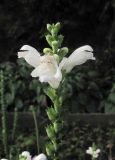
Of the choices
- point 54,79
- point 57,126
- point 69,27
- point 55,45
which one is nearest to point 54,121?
point 57,126

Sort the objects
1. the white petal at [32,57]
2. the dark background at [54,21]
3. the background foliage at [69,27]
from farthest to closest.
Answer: the dark background at [54,21] → the background foliage at [69,27] → the white petal at [32,57]

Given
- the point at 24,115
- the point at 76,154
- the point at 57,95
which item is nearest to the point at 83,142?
the point at 76,154

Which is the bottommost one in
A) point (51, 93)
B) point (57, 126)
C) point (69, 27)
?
point (57, 126)

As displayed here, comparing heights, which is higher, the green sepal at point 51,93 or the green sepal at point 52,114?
the green sepal at point 51,93

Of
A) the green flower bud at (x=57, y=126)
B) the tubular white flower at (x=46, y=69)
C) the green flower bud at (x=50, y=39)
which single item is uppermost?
the green flower bud at (x=50, y=39)

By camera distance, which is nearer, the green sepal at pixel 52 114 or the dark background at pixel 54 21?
the green sepal at pixel 52 114

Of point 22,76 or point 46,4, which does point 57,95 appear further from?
point 46,4

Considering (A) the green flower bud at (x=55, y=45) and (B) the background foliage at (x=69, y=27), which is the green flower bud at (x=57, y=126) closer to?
(A) the green flower bud at (x=55, y=45)

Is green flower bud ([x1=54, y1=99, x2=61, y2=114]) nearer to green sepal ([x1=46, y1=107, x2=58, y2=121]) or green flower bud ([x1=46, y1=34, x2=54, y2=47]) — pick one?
green sepal ([x1=46, y1=107, x2=58, y2=121])

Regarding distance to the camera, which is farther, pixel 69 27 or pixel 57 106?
pixel 69 27

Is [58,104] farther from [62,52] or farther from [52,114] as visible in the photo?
[62,52]

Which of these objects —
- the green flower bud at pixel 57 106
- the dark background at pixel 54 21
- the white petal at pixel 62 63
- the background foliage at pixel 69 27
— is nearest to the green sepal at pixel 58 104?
the green flower bud at pixel 57 106
